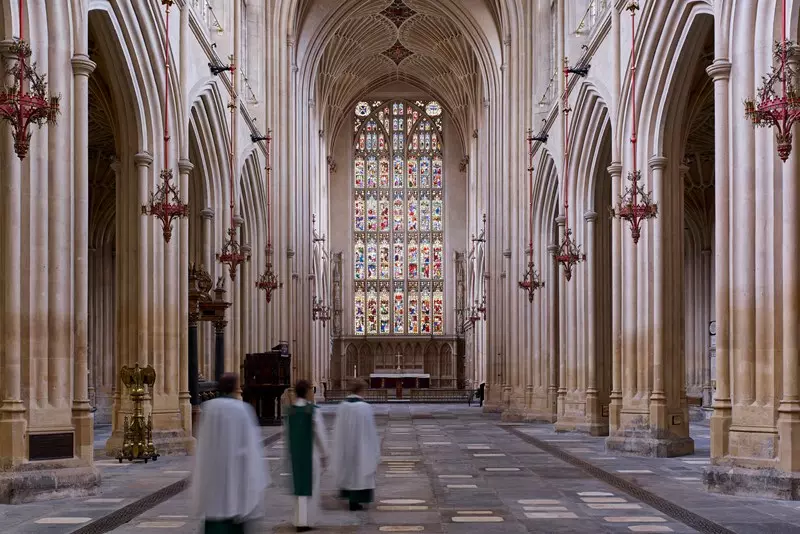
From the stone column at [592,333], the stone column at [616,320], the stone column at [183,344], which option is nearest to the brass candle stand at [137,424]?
the stone column at [183,344]

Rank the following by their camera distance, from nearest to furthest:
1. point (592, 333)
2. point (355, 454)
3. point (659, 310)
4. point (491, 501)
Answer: point (355, 454)
point (491, 501)
point (659, 310)
point (592, 333)

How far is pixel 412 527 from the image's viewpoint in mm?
9953

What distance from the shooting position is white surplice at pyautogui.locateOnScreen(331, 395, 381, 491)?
11.0 meters

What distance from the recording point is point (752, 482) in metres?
12.1

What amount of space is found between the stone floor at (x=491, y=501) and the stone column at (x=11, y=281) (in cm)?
133

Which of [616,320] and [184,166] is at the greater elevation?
[184,166]

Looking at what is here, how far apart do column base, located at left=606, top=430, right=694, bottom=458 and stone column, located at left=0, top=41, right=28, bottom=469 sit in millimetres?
10248

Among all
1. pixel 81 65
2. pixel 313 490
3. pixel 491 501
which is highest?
pixel 81 65

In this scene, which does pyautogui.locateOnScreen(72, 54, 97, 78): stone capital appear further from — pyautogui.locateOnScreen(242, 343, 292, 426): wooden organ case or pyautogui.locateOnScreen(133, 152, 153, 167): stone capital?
pyautogui.locateOnScreen(242, 343, 292, 426): wooden organ case

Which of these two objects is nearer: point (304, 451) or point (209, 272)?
point (304, 451)

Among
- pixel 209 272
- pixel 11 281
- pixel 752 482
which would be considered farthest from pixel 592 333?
pixel 11 281

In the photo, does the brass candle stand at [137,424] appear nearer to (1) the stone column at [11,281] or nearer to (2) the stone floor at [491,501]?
(2) the stone floor at [491,501]

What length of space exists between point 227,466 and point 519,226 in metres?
27.3

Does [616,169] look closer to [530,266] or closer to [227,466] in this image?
[530,266]
